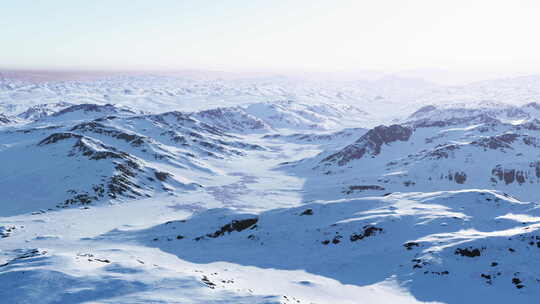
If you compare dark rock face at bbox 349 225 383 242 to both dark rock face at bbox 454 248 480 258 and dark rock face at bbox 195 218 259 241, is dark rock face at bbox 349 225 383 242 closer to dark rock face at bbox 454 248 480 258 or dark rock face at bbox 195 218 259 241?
dark rock face at bbox 454 248 480 258

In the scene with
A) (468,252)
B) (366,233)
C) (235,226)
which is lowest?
(235,226)

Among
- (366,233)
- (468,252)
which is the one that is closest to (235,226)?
(366,233)

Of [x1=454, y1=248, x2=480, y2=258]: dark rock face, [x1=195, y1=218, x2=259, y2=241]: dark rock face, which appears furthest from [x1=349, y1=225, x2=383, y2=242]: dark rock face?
[x1=195, y1=218, x2=259, y2=241]: dark rock face

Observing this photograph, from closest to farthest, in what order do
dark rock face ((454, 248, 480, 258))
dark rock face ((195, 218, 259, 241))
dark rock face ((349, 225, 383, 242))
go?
dark rock face ((454, 248, 480, 258)) < dark rock face ((349, 225, 383, 242)) < dark rock face ((195, 218, 259, 241))

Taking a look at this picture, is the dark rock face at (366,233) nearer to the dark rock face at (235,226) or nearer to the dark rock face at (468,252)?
the dark rock face at (468,252)

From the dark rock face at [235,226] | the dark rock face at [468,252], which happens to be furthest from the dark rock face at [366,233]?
the dark rock face at [235,226]

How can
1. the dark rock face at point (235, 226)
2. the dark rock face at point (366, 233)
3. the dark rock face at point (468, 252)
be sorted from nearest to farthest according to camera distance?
the dark rock face at point (468, 252)
the dark rock face at point (366, 233)
the dark rock face at point (235, 226)

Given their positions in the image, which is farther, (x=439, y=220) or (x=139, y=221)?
(x=139, y=221)

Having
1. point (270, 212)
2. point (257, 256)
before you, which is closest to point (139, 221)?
point (270, 212)

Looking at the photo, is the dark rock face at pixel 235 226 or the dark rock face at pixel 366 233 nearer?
the dark rock face at pixel 366 233

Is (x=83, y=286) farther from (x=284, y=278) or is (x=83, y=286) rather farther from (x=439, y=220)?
(x=439, y=220)

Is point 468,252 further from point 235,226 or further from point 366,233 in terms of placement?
point 235,226
